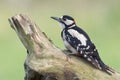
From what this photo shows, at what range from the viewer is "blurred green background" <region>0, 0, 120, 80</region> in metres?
16.9

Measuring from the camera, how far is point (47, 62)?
1038 cm

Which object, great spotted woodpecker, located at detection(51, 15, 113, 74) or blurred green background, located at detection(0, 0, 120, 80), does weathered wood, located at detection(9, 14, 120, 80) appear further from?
blurred green background, located at detection(0, 0, 120, 80)

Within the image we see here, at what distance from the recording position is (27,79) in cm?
1066

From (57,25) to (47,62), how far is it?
29.0ft

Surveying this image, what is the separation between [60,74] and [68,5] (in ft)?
35.6

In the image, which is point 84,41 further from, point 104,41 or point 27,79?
point 104,41

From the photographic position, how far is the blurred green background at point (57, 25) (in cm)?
1688

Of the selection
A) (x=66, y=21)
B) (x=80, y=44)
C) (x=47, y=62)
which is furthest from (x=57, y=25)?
(x=47, y=62)

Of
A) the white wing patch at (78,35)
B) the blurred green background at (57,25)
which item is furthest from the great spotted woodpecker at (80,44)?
the blurred green background at (57,25)

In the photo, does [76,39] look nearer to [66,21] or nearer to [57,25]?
[66,21]

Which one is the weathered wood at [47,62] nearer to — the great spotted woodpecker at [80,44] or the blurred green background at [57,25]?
the great spotted woodpecker at [80,44]

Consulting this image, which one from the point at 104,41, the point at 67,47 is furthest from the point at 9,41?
the point at 67,47

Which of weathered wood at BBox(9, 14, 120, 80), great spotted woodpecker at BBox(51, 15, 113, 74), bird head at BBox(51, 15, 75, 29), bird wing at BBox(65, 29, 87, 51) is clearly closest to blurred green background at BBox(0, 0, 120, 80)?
bird head at BBox(51, 15, 75, 29)

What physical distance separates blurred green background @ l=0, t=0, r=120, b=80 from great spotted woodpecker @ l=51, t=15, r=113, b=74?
4651 millimetres
